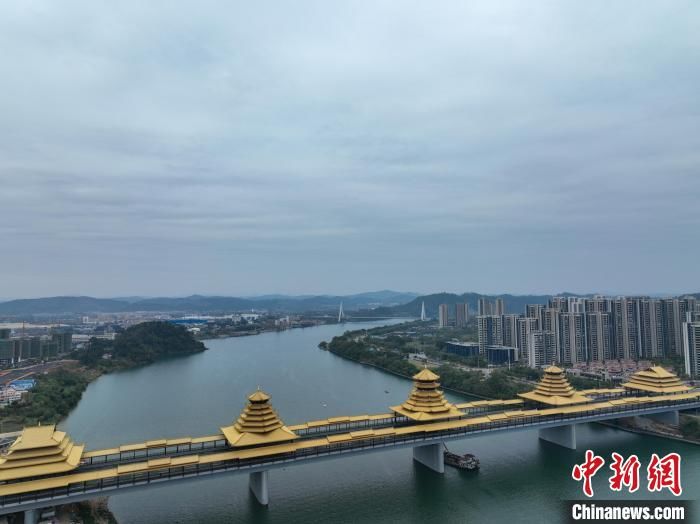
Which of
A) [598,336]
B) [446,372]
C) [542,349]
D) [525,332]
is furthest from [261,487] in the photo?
[598,336]

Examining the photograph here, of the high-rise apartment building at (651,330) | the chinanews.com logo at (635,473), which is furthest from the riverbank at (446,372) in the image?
the high-rise apartment building at (651,330)

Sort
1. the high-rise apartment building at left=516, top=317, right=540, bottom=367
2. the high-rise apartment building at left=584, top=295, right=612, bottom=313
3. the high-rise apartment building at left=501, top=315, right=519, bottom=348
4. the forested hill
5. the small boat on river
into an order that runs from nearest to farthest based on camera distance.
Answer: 1. the small boat on river
2. the high-rise apartment building at left=584, top=295, right=612, bottom=313
3. the high-rise apartment building at left=516, top=317, right=540, bottom=367
4. the high-rise apartment building at left=501, top=315, right=519, bottom=348
5. the forested hill

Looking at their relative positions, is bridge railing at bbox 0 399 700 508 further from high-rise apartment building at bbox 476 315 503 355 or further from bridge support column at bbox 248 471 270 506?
high-rise apartment building at bbox 476 315 503 355

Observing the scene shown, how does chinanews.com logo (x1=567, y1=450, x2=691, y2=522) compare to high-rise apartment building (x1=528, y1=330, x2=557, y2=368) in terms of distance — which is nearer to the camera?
chinanews.com logo (x1=567, y1=450, x2=691, y2=522)

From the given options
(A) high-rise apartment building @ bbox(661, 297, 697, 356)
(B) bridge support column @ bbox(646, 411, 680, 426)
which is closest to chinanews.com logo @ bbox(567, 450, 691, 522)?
(B) bridge support column @ bbox(646, 411, 680, 426)

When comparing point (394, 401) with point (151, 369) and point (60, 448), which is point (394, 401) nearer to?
point (60, 448)

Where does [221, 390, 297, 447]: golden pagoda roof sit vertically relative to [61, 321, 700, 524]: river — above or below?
above

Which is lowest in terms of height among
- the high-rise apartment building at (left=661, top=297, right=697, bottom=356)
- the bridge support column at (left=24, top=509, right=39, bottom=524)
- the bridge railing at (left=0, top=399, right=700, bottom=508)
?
the bridge support column at (left=24, top=509, right=39, bottom=524)

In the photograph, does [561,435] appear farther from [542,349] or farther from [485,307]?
[485,307]
